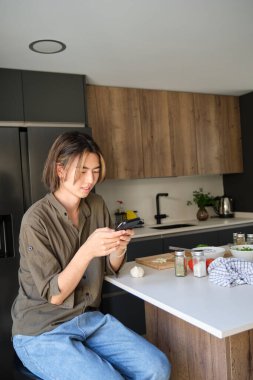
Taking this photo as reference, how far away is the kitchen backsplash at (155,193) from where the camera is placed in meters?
3.47

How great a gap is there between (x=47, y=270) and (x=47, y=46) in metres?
1.64

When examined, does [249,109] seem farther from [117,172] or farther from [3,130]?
[3,130]

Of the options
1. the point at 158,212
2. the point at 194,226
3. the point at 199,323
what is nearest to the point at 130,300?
the point at 194,226

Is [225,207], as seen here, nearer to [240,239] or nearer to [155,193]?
[155,193]

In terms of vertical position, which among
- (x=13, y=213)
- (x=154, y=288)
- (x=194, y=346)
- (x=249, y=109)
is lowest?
(x=194, y=346)

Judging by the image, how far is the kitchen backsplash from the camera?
3.47 meters

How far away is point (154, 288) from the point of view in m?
1.24

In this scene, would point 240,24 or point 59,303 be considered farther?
point 240,24

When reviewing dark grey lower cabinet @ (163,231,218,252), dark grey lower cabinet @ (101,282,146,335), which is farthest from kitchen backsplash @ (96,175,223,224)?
dark grey lower cabinet @ (101,282,146,335)

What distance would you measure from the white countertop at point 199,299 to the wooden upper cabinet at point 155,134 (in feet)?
6.44

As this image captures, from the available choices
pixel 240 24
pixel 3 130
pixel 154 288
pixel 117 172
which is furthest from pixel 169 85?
pixel 154 288

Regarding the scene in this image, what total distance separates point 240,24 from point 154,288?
1.76m

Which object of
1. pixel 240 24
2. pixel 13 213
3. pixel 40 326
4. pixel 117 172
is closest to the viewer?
pixel 40 326

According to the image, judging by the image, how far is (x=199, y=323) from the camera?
2.98 ft
